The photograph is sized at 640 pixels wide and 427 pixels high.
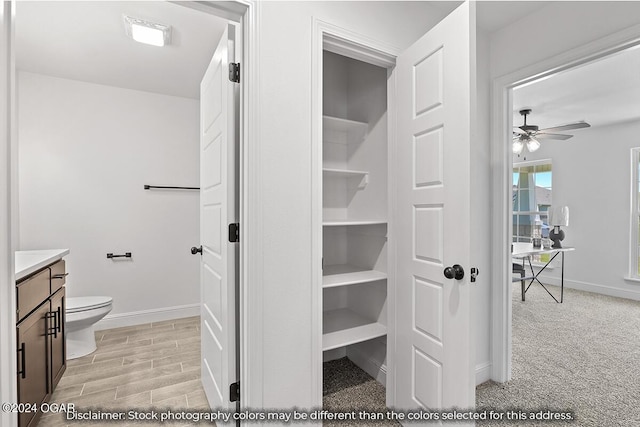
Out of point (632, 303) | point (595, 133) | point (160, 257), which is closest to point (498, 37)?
point (160, 257)

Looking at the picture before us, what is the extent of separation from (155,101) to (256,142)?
2.65m

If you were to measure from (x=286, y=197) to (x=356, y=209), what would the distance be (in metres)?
A: 0.99

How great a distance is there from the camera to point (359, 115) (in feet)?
7.98

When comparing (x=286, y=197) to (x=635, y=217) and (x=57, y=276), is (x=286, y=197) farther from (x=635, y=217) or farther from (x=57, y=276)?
(x=635, y=217)

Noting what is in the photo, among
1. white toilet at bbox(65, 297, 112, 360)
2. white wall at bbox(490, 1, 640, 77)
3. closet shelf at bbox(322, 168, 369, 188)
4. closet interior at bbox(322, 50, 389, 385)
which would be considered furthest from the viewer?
white toilet at bbox(65, 297, 112, 360)

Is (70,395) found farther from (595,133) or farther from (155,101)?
(595,133)

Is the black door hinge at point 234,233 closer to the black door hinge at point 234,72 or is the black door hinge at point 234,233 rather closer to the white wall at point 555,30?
A: the black door hinge at point 234,72

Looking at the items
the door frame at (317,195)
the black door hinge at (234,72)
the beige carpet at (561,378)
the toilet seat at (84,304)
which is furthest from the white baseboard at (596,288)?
the toilet seat at (84,304)

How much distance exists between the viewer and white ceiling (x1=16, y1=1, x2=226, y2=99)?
6.56 feet

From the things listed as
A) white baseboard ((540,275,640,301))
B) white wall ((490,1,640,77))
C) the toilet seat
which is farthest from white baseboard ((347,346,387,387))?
white baseboard ((540,275,640,301))

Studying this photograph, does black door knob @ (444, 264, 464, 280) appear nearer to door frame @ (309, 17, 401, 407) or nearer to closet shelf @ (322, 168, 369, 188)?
door frame @ (309, 17, 401, 407)

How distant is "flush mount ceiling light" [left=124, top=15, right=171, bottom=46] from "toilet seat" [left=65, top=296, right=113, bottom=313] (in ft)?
6.96

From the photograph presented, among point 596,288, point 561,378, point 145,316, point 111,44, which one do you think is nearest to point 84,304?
point 145,316

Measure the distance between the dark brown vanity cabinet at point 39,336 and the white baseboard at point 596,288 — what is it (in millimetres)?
6664
